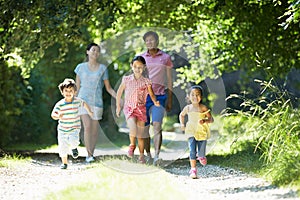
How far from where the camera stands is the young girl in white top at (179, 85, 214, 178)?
25.6ft

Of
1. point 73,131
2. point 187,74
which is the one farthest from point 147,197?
point 187,74

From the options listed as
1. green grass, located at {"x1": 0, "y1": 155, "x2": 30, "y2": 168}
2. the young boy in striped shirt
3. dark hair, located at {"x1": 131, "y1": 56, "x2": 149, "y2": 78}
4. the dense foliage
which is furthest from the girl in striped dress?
green grass, located at {"x1": 0, "y1": 155, "x2": 30, "y2": 168}

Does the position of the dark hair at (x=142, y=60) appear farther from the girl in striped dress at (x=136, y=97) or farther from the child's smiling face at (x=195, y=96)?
the child's smiling face at (x=195, y=96)

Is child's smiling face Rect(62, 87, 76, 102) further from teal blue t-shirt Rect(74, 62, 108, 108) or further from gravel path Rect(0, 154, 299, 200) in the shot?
gravel path Rect(0, 154, 299, 200)

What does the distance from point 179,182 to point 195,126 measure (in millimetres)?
821

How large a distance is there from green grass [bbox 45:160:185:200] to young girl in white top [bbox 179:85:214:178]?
16.7 inches

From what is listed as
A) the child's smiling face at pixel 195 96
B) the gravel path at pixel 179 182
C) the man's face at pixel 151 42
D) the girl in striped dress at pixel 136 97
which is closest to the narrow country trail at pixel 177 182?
the gravel path at pixel 179 182

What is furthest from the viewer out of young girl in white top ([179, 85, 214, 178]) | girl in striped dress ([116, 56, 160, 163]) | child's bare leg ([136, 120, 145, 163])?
child's bare leg ([136, 120, 145, 163])

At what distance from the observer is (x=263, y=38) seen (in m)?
12.1

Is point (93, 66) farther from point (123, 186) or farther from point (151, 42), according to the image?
point (123, 186)

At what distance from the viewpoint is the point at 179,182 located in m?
7.32

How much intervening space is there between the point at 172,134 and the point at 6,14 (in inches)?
408

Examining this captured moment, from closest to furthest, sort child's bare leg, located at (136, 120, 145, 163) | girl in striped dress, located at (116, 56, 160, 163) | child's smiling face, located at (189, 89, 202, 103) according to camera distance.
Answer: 1. child's smiling face, located at (189, 89, 202, 103)
2. girl in striped dress, located at (116, 56, 160, 163)
3. child's bare leg, located at (136, 120, 145, 163)

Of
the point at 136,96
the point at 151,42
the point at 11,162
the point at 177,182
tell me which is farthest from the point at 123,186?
the point at 11,162
